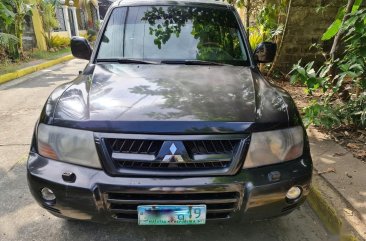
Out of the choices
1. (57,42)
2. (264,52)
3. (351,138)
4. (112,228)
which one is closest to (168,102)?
(112,228)

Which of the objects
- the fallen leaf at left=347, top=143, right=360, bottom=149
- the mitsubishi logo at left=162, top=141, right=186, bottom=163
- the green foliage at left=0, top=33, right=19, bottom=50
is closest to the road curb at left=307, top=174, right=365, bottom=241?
the fallen leaf at left=347, top=143, right=360, bottom=149

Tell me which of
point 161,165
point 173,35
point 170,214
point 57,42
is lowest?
point 57,42

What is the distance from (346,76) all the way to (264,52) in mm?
1098

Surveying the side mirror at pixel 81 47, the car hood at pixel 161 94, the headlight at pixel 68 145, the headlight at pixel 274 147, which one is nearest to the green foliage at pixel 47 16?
the side mirror at pixel 81 47

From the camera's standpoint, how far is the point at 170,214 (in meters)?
1.89

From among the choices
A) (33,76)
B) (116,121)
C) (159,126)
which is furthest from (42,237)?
(33,76)

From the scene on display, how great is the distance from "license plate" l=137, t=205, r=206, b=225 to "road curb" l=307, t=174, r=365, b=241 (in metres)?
1.16

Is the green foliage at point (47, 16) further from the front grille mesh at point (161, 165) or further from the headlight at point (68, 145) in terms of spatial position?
the front grille mesh at point (161, 165)

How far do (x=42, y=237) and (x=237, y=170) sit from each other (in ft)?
4.98

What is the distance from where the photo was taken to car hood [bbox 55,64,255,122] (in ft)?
6.40

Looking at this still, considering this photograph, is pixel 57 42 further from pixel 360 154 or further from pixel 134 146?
pixel 134 146

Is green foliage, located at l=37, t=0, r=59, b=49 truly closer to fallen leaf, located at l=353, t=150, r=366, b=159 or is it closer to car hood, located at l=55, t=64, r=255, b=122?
car hood, located at l=55, t=64, r=255, b=122

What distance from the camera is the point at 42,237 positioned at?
7.74ft

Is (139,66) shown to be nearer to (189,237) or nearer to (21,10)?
(189,237)
